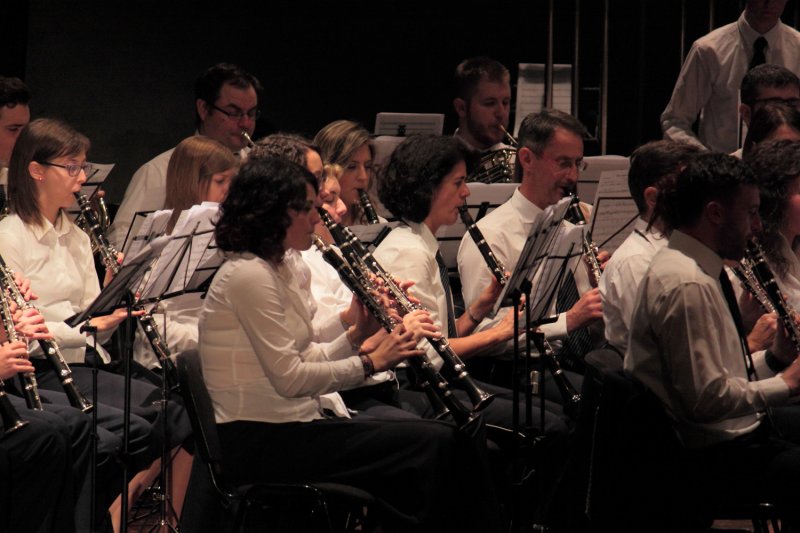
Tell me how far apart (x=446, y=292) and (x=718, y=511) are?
1471 millimetres

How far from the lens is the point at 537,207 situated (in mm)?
4734

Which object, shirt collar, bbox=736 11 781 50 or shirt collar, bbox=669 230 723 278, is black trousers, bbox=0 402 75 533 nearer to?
shirt collar, bbox=669 230 723 278

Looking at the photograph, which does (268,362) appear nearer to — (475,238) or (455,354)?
(455,354)

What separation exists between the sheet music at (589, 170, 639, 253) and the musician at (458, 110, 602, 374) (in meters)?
0.16

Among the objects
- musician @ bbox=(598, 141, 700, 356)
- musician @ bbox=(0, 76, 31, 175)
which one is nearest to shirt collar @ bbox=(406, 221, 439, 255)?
musician @ bbox=(598, 141, 700, 356)

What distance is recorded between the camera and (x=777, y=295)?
3.53 metres

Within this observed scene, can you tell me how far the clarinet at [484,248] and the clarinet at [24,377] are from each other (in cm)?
163

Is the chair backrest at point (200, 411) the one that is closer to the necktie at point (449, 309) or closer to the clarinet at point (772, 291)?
the necktie at point (449, 309)

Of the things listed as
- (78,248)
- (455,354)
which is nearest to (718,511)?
(455,354)

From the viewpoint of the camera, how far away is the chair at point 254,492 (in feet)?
10.2

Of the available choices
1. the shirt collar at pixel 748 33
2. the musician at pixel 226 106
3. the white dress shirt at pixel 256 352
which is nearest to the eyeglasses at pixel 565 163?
the musician at pixel 226 106

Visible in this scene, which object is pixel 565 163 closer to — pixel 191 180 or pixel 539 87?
pixel 191 180

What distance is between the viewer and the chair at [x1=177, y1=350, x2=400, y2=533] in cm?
310

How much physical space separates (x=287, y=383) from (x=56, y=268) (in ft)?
4.75
